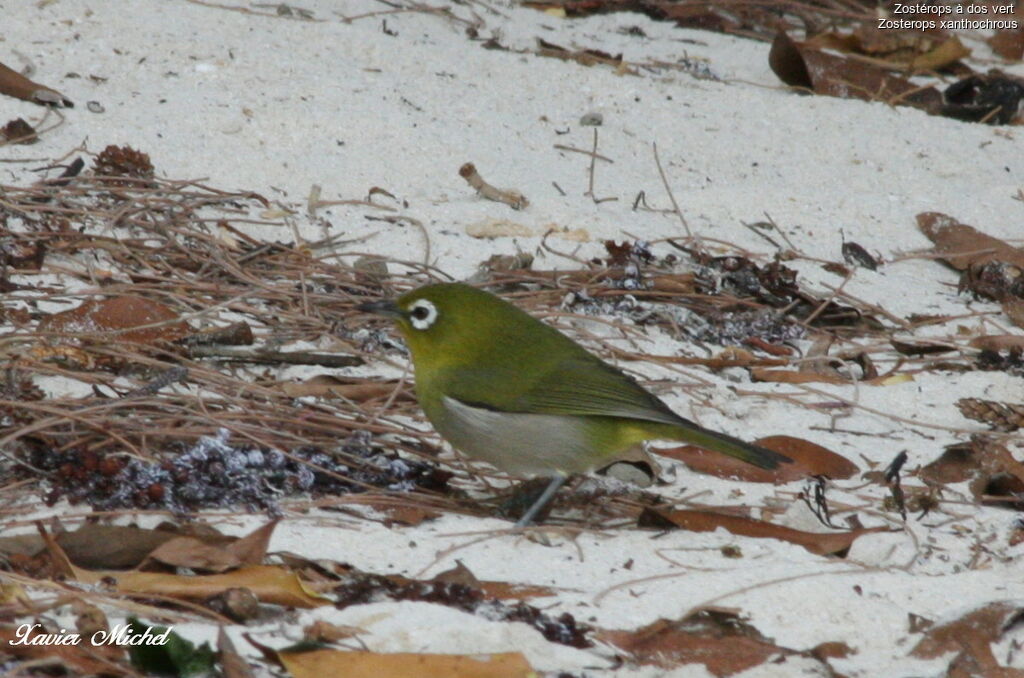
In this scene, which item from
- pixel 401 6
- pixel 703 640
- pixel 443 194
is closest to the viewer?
pixel 703 640

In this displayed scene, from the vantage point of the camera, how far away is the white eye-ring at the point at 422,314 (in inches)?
173

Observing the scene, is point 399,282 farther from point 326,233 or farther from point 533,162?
point 533,162

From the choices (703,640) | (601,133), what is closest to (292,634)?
(703,640)

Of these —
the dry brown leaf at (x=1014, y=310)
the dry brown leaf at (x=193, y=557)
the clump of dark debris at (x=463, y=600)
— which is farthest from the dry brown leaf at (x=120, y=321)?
the dry brown leaf at (x=1014, y=310)

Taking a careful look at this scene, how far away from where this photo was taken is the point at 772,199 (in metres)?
6.66

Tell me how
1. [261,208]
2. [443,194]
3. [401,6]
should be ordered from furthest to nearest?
[401,6] < [443,194] < [261,208]

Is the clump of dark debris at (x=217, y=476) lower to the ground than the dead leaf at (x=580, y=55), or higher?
lower

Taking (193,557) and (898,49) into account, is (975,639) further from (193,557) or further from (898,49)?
(898,49)

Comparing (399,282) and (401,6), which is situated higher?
(401,6)

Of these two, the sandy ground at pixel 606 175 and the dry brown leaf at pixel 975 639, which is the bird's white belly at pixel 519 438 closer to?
the sandy ground at pixel 606 175

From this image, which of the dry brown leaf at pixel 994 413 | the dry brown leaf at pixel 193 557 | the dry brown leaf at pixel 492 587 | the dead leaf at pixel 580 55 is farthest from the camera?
the dead leaf at pixel 580 55

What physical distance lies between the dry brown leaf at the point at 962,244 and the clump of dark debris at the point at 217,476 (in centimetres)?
337

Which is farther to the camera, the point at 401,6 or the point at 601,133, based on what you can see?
the point at 401,6

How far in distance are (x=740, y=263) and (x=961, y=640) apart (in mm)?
2807
